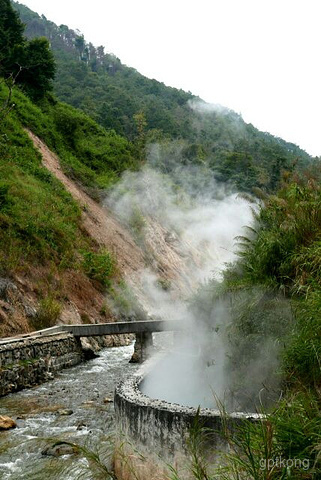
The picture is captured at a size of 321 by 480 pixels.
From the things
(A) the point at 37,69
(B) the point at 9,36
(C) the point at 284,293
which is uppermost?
(B) the point at 9,36

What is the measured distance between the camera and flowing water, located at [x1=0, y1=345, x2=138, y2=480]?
6.58 meters

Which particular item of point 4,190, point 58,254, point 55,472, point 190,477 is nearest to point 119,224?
point 58,254

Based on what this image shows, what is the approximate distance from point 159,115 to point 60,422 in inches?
2293

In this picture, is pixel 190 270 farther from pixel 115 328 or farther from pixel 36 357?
pixel 36 357

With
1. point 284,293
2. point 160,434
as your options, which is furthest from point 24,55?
point 160,434

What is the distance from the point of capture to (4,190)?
61.1 ft

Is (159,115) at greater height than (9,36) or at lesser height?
greater

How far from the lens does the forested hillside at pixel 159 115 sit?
50250mm

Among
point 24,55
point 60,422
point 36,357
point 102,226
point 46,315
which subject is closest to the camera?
point 60,422

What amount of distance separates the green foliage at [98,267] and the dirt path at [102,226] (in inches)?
100

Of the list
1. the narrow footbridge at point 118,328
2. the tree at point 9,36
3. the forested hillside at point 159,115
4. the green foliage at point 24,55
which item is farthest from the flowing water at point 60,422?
the green foliage at point 24,55

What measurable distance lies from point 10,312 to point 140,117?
39.4m

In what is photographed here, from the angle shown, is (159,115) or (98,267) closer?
(98,267)

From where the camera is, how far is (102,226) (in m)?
26.9
